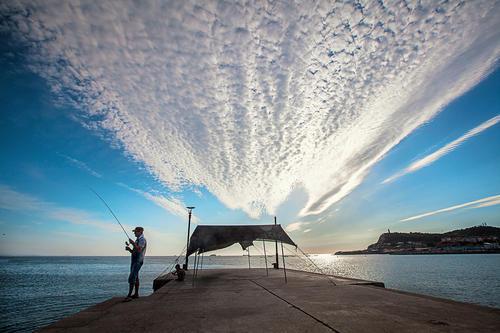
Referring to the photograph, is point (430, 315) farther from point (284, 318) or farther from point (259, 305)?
point (259, 305)

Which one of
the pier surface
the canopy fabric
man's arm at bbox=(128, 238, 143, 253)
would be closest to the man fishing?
man's arm at bbox=(128, 238, 143, 253)

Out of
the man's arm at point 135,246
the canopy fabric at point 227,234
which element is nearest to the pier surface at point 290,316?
the man's arm at point 135,246

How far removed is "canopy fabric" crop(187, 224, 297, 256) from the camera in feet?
47.8

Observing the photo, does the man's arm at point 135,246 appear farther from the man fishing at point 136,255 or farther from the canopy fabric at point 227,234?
the canopy fabric at point 227,234

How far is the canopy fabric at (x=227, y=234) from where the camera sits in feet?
47.8

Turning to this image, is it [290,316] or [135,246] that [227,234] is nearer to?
[135,246]

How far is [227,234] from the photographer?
49.2 ft

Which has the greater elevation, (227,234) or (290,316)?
(227,234)

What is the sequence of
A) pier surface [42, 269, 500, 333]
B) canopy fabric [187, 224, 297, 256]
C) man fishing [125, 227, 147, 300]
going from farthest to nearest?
canopy fabric [187, 224, 297, 256] < man fishing [125, 227, 147, 300] < pier surface [42, 269, 500, 333]

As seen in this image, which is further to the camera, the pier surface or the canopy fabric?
the canopy fabric

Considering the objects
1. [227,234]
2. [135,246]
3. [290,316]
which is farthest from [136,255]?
[227,234]

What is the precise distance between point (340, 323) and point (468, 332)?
180 centimetres

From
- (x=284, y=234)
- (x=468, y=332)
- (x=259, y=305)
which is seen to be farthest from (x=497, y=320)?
(x=284, y=234)

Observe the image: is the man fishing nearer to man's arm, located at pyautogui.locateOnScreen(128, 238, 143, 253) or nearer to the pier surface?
man's arm, located at pyautogui.locateOnScreen(128, 238, 143, 253)
